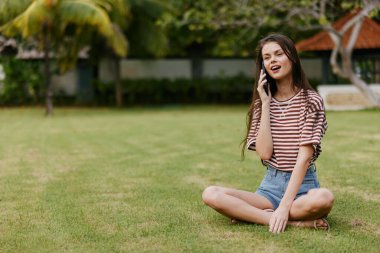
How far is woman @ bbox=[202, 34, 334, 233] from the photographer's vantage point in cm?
438

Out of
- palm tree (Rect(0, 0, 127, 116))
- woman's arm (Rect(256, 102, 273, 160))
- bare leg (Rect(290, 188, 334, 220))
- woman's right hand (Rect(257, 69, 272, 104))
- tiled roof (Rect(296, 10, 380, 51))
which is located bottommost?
bare leg (Rect(290, 188, 334, 220))

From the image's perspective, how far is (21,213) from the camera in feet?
17.0

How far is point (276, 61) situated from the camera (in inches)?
178

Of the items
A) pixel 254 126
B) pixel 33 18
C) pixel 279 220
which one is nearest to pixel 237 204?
pixel 279 220

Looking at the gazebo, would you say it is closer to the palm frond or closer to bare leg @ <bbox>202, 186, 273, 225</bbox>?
the palm frond

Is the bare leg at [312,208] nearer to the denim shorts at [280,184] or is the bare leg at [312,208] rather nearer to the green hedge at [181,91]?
the denim shorts at [280,184]

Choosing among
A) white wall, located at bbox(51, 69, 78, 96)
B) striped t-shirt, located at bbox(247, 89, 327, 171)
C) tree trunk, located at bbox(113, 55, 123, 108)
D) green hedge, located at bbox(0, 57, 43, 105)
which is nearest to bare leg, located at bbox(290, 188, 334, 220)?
striped t-shirt, located at bbox(247, 89, 327, 171)

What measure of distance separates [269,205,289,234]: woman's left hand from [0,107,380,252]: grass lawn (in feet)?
0.23

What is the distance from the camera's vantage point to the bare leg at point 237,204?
14.6ft

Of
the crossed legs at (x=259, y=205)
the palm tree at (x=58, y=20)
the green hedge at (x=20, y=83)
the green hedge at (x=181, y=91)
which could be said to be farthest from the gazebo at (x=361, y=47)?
the crossed legs at (x=259, y=205)

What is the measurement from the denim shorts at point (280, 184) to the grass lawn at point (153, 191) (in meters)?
0.26

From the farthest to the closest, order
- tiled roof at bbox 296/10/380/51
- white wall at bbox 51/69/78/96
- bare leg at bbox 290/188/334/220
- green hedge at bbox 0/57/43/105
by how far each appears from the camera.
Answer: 1. white wall at bbox 51/69/78/96
2. green hedge at bbox 0/57/43/105
3. tiled roof at bbox 296/10/380/51
4. bare leg at bbox 290/188/334/220

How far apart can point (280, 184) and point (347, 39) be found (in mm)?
17502

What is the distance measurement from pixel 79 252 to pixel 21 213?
143 centimetres
